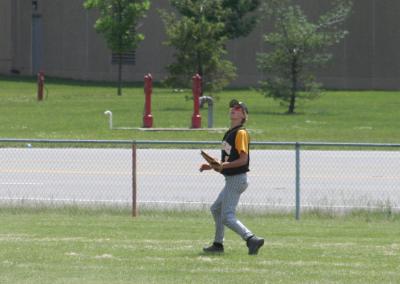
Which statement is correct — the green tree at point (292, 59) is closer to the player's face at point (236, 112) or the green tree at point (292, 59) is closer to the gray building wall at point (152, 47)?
the gray building wall at point (152, 47)

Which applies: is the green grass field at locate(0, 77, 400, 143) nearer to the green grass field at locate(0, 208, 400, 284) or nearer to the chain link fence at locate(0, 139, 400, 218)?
the chain link fence at locate(0, 139, 400, 218)

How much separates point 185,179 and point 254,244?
8.75 metres

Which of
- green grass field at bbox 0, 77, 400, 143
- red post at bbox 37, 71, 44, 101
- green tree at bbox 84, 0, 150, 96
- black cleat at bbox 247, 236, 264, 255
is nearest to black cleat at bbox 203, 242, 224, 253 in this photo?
black cleat at bbox 247, 236, 264, 255

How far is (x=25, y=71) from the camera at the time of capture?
210ft

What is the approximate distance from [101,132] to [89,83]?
27.4 metres

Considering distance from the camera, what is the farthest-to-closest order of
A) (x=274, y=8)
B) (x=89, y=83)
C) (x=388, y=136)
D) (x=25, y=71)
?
1. (x=25, y=71)
2. (x=89, y=83)
3. (x=274, y=8)
4. (x=388, y=136)

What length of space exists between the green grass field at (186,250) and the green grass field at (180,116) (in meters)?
13.6

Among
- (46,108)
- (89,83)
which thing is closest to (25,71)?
(89,83)

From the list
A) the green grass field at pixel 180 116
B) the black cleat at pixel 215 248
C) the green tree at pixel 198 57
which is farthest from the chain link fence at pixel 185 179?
the green tree at pixel 198 57

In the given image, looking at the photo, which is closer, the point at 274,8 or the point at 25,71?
the point at 274,8

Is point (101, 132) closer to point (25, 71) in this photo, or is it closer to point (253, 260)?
→ point (253, 260)

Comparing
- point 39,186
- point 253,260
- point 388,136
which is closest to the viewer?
point 253,260

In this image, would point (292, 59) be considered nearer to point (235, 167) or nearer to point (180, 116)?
point (180, 116)

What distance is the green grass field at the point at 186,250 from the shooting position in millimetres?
11289
